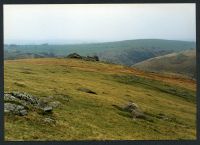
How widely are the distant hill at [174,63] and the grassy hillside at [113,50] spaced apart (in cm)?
70

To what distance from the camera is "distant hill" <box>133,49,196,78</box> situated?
4016cm

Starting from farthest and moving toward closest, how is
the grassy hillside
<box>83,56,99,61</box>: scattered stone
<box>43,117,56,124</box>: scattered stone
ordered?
<box>83,56,99,61</box>: scattered stone, the grassy hillside, <box>43,117,56,124</box>: scattered stone

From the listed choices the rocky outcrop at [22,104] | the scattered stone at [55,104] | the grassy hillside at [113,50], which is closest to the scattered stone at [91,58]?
the grassy hillside at [113,50]

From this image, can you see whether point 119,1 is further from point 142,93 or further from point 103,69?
point 103,69

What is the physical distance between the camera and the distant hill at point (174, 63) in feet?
132

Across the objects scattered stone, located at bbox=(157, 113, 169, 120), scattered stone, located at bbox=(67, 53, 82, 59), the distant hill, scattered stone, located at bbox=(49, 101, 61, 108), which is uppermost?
scattered stone, located at bbox=(67, 53, 82, 59)

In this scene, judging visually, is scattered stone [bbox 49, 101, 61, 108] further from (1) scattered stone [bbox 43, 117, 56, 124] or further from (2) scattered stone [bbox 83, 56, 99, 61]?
(2) scattered stone [bbox 83, 56, 99, 61]

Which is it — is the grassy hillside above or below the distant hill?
above

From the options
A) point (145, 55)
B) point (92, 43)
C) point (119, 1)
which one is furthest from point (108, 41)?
point (119, 1)

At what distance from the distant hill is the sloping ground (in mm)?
800

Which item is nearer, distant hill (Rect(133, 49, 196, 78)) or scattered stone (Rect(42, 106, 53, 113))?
scattered stone (Rect(42, 106, 53, 113))

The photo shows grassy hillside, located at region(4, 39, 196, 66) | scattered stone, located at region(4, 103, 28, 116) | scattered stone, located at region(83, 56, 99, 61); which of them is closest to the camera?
scattered stone, located at region(4, 103, 28, 116)

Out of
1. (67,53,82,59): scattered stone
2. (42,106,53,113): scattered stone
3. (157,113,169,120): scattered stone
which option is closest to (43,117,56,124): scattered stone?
(42,106,53,113): scattered stone

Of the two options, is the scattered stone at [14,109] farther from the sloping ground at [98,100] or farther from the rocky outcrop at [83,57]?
the rocky outcrop at [83,57]
